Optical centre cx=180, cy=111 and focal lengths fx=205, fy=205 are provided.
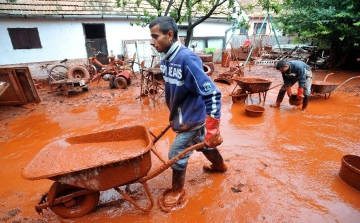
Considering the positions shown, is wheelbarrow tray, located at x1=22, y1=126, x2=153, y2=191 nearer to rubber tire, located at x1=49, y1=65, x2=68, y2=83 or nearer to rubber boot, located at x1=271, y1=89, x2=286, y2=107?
rubber boot, located at x1=271, y1=89, x2=286, y2=107

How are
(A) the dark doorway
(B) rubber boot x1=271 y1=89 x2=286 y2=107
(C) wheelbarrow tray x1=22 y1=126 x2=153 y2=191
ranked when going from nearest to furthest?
1. (C) wheelbarrow tray x1=22 y1=126 x2=153 y2=191
2. (B) rubber boot x1=271 y1=89 x2=286 y2=107
3. (A) the dark doorway

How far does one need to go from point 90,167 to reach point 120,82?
7.28 metres

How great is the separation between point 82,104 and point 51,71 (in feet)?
12.3

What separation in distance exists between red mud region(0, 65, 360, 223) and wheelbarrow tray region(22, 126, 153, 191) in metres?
0.20

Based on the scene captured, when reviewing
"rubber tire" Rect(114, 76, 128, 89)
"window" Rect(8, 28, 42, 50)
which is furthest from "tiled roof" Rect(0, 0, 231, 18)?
"rubber tire" Rect(114, 76, 128, 89)

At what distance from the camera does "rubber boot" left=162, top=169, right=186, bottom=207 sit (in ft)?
8.79

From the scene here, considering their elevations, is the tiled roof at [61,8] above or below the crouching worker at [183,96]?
above

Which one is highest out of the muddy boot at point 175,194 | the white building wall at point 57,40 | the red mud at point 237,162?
the white building wall at point 57,40

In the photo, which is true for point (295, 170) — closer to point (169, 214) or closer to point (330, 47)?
point (169, 214)

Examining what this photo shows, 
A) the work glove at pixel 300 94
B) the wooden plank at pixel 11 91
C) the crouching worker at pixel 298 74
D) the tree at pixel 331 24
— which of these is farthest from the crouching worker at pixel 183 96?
the tree at pixel 331 24

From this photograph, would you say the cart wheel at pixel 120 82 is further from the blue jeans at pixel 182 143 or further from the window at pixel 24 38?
the blue jeans at pixel 182 143

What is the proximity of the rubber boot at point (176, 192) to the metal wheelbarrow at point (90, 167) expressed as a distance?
0.90 feet

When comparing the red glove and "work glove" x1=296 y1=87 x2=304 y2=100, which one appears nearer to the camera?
the red glove

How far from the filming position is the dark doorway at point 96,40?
1088cm
